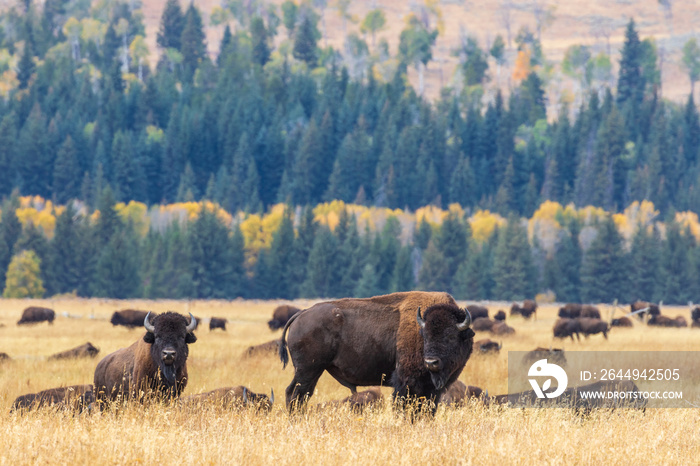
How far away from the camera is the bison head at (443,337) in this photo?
1359 cm

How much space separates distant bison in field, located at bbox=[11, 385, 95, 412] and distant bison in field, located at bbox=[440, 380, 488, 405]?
537cm

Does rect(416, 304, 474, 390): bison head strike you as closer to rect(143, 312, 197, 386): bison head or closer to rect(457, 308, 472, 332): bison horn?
rect(457, 308, 472, 332): bison horn

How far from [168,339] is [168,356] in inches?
17.2

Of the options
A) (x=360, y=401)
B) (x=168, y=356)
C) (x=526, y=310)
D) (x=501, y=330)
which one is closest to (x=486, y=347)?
(x=501, y=330)

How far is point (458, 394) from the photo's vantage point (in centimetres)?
1753

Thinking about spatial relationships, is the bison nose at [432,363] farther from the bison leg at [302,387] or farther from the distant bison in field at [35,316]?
the distant bison in field at [35,316]

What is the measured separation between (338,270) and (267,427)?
95996mm

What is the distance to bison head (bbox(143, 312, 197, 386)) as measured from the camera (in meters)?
14.3

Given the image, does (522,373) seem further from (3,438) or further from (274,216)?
(274,216)

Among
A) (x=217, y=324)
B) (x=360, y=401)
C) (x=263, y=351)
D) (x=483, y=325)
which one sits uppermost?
(x=483, y=325)

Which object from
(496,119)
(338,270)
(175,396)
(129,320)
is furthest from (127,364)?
(496,119)

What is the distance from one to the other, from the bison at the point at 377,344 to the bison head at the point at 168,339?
1396mm

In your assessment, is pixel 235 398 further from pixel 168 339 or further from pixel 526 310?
pixel 526 310

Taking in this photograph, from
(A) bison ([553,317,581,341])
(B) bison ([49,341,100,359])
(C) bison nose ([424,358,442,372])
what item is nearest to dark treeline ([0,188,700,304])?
(A) bison ([553,317,581,341])
